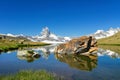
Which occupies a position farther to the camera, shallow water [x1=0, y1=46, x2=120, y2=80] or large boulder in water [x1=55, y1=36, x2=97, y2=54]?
large boulder in water [x1=55, y1=36, x2=97, y2=54]

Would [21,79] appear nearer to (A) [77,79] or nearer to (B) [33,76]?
(B) [33,76]

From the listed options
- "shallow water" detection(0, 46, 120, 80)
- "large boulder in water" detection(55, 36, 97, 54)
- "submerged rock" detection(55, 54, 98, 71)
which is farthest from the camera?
"large boulder in water" detection(55, 36, 97, 54)

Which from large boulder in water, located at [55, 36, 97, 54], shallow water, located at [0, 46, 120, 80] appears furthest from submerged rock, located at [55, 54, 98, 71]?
large boulder in water, located at [55, 36, 97, 54]

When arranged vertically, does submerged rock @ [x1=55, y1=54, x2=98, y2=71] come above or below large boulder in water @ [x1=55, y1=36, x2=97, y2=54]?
below

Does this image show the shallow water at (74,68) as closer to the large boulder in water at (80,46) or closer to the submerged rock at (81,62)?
the submerged rock at (81,62)

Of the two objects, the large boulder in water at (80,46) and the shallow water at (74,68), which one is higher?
the large boulder in water at (80,46)

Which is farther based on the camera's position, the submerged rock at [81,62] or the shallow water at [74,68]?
the submerged rock at [81,62]

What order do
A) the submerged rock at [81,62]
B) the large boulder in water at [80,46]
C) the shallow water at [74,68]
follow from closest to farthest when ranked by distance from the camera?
the shallow water at [74,68], the submerged rock at [81,62], the large boulder in water at [80,46]

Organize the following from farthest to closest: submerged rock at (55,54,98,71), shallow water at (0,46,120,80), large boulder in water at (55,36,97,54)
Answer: large boulder in water at (55,36,97,54) < submerged rock at (55,54,98,71) < shallow water at (0,46,120,80)

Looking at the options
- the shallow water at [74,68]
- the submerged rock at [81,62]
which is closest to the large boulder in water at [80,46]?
the submerged rock at [81,62]

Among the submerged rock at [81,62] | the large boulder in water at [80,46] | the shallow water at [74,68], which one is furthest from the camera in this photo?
the large boulder in water at [80,46]

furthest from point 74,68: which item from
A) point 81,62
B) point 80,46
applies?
point 80,46

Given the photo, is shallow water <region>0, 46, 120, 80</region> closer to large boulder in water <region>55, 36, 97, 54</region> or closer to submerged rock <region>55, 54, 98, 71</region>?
submerged rock <region>55, 54, 98, 71</region>

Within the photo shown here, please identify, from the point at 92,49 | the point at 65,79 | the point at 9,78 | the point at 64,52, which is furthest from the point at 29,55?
the point at 9,78
